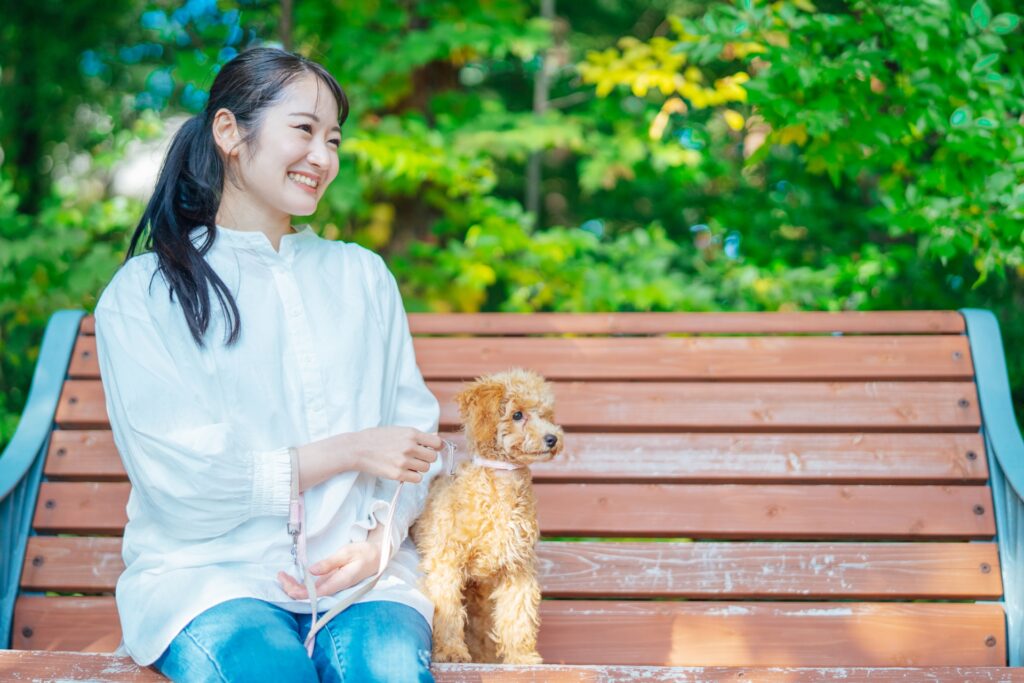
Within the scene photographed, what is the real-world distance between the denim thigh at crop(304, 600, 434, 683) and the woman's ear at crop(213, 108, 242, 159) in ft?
3.45

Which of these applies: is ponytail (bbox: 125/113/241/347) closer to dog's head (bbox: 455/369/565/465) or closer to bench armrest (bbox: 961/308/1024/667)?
dog's head (bbox: 455/369/565/465)

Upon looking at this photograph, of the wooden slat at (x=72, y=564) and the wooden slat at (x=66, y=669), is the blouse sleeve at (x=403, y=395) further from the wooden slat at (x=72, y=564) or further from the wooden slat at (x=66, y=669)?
the wooden slat at (x=72, y=564)

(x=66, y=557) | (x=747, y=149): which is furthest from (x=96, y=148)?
(x=66, y=557)

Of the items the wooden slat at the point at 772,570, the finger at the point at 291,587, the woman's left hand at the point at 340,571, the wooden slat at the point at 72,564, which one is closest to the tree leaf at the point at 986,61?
the wooden slat at the point at 772,570

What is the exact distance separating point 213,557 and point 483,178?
10.4ft

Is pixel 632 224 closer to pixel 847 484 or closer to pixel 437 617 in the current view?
pixel 847 484

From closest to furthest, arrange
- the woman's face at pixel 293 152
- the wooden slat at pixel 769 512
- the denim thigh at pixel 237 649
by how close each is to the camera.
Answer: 1. the denim thigh at pixel 237 649
2. the woman's face at pixel 293 152
3. the wooden slat at pixel 769 512

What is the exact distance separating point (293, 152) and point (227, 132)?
175 millimetres

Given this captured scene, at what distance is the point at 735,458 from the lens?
107 inches

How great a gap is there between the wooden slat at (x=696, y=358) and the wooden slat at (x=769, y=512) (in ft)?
1.14

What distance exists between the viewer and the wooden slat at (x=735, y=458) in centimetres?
268

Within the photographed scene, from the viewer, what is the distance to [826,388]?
2811 mm

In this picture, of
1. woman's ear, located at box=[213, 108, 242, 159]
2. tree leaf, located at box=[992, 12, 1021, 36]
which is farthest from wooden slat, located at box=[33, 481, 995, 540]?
tree leaf, located at box=[992, 12, 1021, 36]

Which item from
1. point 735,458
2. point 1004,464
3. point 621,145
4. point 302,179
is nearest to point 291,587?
point 302,179
